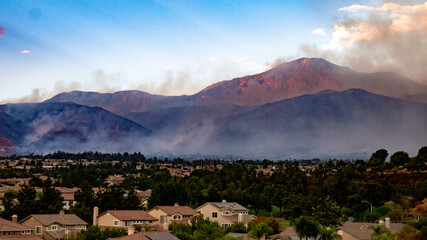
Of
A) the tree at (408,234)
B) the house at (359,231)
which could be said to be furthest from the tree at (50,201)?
the tree at (408,234)

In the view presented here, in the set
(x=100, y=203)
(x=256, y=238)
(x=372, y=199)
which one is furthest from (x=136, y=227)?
(x=372, y=199)

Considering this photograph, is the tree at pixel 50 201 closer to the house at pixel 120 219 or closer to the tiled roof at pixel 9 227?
the house at pixel 120 219

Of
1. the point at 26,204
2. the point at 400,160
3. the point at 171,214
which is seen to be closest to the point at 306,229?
the point at 171,214

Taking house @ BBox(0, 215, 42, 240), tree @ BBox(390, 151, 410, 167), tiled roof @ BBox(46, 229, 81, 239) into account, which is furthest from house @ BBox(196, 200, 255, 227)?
tree @ BBox(390, 151, 410, 167)

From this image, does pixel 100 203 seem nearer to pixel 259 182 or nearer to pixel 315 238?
pixel 315 238

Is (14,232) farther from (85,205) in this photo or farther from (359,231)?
(359,231)

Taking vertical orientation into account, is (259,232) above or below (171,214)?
below
